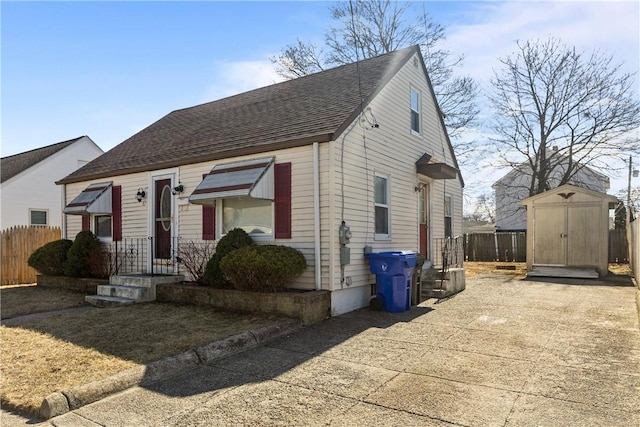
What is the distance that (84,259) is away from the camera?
1120 cm

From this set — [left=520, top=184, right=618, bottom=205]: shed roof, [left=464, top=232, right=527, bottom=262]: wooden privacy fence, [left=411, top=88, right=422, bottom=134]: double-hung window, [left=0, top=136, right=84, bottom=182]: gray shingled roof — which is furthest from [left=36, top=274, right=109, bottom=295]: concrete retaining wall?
[left=464, top=232, right=527, bottom=262]: wooden privacy fence

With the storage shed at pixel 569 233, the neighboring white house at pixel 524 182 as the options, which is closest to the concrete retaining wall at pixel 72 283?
the storage shed at pixel 569 233

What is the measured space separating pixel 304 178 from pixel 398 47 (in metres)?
15.7

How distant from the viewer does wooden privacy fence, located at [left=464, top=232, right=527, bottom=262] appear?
20688mm

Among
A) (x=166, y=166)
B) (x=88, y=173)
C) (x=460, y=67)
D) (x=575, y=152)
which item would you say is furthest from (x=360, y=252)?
(x=575, y=152)

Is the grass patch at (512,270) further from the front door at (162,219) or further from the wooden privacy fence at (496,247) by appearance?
the front door at (162,219)

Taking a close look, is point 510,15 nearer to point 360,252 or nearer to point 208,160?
point 360,252

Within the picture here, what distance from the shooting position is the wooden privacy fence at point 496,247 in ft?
67.9

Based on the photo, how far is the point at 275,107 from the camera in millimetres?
10703

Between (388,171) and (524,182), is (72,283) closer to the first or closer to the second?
(388,171)

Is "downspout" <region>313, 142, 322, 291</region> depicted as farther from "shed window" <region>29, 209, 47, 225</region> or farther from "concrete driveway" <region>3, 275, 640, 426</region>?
"shed window" <region>29, 209, 47, 225</region>

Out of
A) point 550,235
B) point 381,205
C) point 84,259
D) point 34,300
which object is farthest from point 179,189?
point 550,235

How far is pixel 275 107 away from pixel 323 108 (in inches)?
79.6

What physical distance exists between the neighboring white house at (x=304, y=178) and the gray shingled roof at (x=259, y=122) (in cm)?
5
